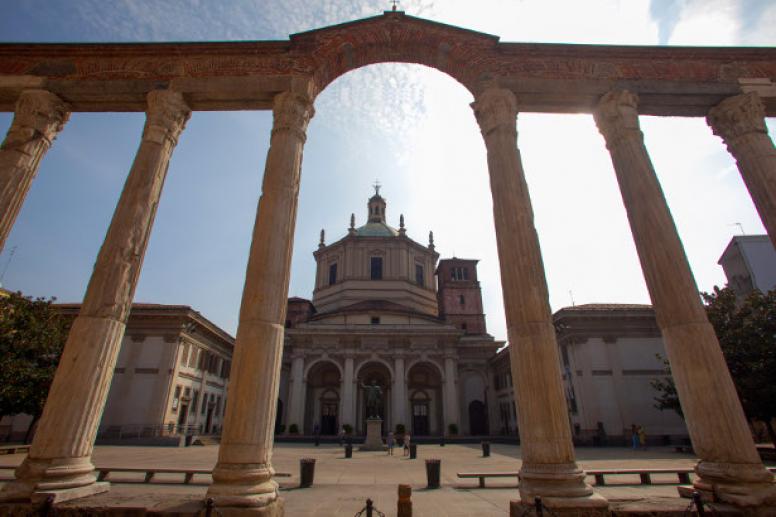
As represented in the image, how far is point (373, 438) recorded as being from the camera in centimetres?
2194

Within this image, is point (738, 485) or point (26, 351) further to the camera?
point (26, 351)

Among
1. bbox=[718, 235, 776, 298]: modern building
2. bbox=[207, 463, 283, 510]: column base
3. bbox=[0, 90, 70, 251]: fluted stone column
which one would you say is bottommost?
bbox=[207, 463, 283, 510]: column base

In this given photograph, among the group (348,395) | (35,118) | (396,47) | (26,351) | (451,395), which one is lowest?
(348,395)

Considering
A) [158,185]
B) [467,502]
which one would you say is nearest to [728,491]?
[467,502]

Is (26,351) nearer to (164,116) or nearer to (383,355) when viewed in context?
(164,116)

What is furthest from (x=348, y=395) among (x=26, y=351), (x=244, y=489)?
(x=244, y=489)

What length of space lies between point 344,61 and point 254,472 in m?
8.52

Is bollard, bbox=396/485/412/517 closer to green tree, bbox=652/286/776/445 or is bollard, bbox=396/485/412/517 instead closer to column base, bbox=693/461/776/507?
column base, bbox=693/461/776/507

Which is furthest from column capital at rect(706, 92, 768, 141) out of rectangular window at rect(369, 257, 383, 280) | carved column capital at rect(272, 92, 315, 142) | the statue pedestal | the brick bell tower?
rectangular window at rect(369, 257, 383, 280)

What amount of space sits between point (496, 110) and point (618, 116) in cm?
259

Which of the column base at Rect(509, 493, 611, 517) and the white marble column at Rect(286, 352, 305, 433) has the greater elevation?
the white marble column at Rect(286, 352, 305, 433)

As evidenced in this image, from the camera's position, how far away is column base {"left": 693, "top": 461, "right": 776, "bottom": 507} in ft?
16.6

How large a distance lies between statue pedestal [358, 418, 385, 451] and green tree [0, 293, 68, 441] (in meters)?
15.6

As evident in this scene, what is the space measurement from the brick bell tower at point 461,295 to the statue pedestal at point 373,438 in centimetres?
2038
